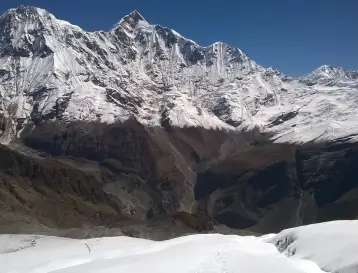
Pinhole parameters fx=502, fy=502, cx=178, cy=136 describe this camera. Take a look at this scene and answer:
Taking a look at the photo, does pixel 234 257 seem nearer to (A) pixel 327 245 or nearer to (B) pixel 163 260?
(B) pixel 163 260

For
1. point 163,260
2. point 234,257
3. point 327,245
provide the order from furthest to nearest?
point 163,260 → point 234,257 → point 327,245

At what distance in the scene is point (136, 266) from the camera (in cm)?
3878

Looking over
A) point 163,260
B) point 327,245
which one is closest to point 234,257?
point 163,260

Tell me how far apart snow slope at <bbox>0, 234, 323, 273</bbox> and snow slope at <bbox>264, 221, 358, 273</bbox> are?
38.8 inches

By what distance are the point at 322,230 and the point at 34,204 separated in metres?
143

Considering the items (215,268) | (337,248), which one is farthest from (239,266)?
(337,248)

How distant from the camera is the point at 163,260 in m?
40.7

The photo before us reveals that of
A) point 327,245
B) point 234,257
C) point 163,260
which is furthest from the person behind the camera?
point 163,260

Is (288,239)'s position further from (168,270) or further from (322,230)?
(168,270)

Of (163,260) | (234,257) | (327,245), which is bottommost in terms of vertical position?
(163,260)

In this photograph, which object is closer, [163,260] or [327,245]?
[327,245]

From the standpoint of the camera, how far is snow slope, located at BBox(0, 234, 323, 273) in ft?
119

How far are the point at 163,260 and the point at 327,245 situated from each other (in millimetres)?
12944

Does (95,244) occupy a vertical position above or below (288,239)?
below
